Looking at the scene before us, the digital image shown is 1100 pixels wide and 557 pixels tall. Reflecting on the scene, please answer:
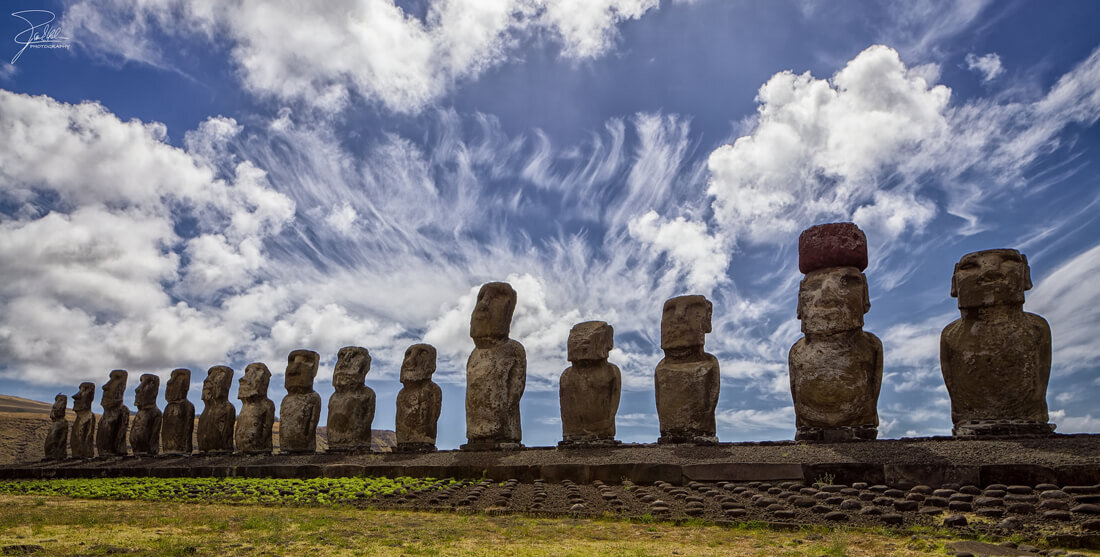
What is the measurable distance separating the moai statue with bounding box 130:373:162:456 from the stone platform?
27.5ft

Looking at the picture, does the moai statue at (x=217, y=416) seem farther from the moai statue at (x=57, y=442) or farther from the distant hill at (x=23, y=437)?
the distant hill at (x=23, y=437)

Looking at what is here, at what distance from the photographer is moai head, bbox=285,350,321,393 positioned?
1812 cm

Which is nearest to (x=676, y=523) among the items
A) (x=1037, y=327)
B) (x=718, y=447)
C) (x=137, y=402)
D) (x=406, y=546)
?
(x=406, y=546)

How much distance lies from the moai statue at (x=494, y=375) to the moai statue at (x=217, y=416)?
8.25 meters

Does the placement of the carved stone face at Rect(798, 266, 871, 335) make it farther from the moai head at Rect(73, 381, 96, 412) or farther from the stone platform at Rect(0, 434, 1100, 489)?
the moai head at Rect(73, 381, 96, 412)

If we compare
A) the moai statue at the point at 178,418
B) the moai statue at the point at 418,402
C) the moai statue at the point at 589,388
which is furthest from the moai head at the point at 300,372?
the moai statue at the point at 589,388

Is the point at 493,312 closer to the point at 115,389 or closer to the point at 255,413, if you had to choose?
the point at 255,413

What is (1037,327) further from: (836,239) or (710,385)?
(710,385)

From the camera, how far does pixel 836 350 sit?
11.1 metres

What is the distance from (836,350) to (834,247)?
1.68m

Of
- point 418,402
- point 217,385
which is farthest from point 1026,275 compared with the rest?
point 217,385

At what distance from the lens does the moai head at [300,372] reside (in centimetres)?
1812

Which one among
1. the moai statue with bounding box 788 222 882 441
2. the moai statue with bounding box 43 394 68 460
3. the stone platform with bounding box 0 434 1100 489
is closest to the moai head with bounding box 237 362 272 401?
the stone platform with bounding box 0 434 1100 489

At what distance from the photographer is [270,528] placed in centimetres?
748
